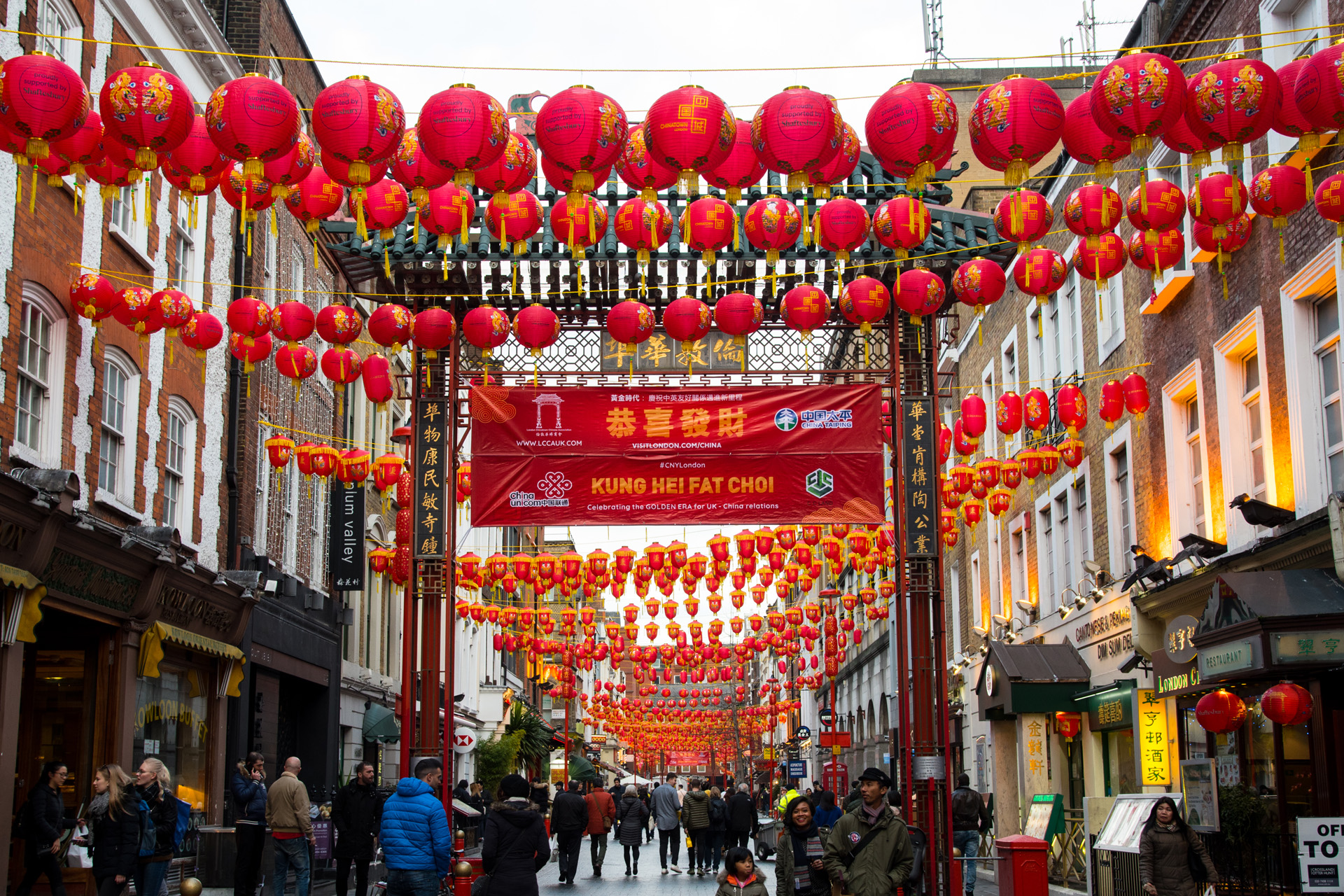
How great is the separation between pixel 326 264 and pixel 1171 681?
19.0 m

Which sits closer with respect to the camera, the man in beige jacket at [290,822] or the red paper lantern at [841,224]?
the red paper lantern at [841,224]

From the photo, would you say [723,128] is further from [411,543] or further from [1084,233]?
[411,543]

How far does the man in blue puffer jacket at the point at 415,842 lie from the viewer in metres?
11.5

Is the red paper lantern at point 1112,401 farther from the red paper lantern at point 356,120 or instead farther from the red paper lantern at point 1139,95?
the red paper lantern at point 356,120

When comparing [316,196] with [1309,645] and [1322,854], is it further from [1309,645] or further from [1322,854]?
[1309,645]

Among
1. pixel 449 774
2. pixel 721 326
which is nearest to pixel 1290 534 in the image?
pixel 721 326

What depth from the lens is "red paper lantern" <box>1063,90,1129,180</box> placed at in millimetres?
10641

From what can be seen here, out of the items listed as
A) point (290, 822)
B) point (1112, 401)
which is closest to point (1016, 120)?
point (1112, 401)

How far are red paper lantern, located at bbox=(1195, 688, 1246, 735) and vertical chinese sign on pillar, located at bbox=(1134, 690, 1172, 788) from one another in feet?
13.5

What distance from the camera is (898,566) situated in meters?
16.3

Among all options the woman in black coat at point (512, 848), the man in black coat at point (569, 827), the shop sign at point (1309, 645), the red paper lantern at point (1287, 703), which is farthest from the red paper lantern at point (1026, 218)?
the man in black coat at point (569, 827)

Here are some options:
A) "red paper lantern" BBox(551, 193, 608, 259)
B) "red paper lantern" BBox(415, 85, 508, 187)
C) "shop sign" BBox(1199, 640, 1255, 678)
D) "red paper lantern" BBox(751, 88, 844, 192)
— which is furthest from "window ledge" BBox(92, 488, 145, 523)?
"shop sign" BBox(1199, 640, 1255, 678)

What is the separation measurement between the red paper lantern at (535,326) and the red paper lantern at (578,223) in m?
2.56

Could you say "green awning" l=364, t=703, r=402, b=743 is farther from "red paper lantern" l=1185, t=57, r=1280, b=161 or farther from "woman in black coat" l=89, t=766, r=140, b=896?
"red paper lantern" l=1185, t=57, r=1280, b=161
